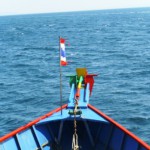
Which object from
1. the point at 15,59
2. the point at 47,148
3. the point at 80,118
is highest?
the point at 80,118

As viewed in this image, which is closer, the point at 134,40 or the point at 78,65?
the point at 78,65

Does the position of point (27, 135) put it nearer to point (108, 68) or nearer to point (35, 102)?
point (35, 102)

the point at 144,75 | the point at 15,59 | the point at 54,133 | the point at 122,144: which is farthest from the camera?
the point at 15,59

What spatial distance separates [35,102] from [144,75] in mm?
18342

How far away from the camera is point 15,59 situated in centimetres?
6838

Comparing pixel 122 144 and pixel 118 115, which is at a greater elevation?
pixel 122 144

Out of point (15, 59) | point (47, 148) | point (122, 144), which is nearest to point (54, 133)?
point (47, 148)

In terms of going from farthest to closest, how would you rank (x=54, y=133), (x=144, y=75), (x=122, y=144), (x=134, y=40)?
(x=134, y=40) → (x=144, y=75) → (x=54, y=133) → (x=122, y=144)

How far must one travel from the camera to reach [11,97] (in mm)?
41000

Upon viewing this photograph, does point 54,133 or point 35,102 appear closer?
point 54,133

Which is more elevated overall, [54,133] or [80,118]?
[80,118]

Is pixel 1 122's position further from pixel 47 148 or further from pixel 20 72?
pixel 20 72

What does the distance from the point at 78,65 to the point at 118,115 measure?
80.9ft

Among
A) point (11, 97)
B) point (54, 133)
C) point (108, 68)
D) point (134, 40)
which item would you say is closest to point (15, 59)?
point (108, 68)
